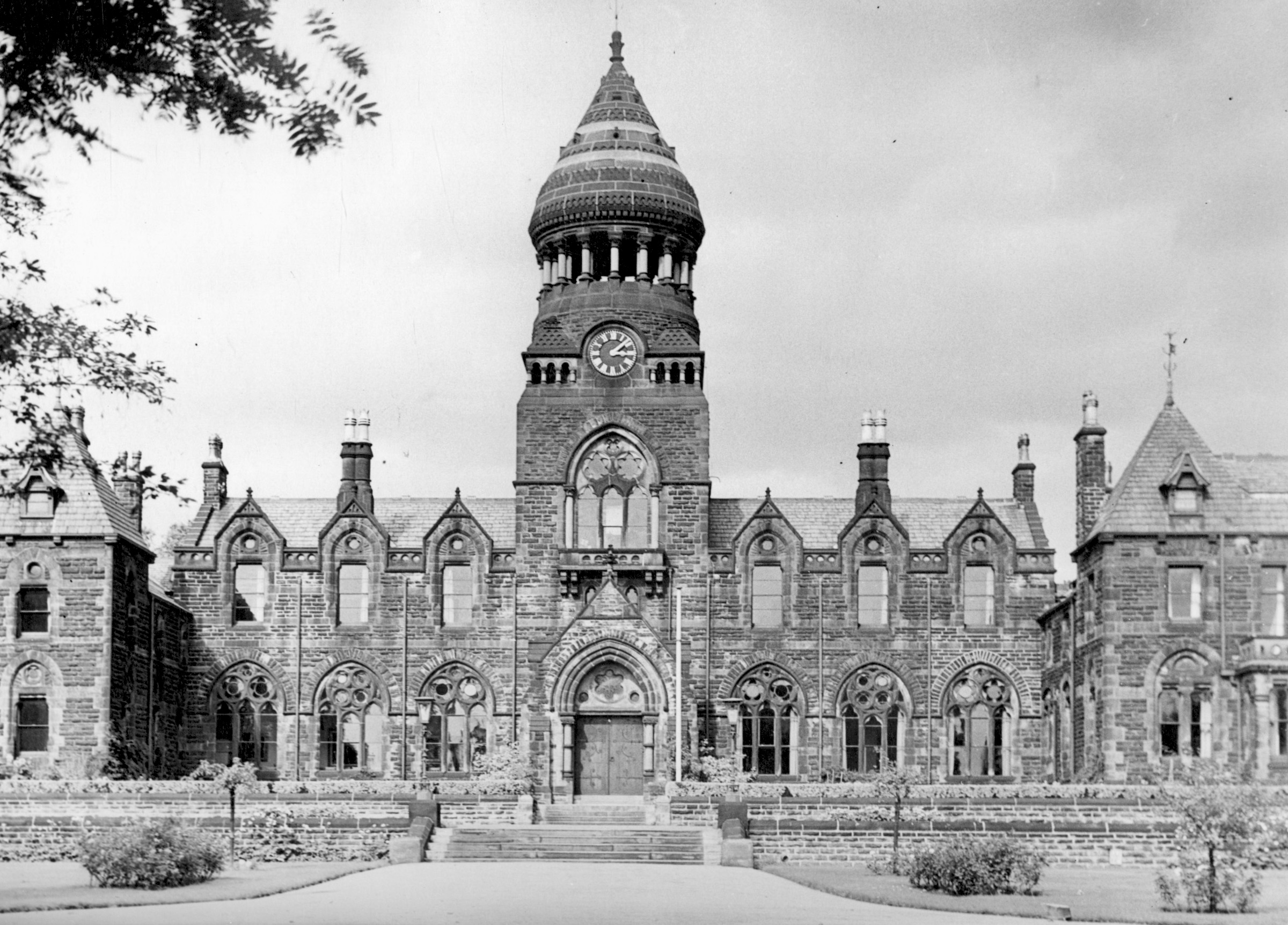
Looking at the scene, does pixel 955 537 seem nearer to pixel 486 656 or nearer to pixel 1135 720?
pixel 1135 720

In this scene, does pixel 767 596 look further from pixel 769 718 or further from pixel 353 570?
pixel 353 570

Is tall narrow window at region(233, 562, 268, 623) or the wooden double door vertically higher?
tall narrow window at region(233, 562, 268, 623)

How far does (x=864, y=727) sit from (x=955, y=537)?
624 cm

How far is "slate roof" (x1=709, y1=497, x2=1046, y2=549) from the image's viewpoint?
55406 millimetres

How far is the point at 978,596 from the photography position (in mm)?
54438

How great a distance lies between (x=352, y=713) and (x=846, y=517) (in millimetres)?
16139

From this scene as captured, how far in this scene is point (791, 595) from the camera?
53.9 metres

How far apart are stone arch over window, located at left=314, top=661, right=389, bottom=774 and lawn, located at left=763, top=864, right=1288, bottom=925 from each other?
19428 mm

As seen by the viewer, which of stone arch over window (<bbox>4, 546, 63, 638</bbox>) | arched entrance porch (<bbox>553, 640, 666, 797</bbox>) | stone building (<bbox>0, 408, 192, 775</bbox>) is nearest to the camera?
stone building (<bbox>0, 408, 192, 775</bbox>)

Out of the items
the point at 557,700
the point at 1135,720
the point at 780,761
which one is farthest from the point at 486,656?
the point at 1135,720

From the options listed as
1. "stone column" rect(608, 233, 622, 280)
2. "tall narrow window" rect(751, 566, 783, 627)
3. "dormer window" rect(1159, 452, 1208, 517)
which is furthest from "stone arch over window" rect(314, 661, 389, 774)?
"dormer window" rect(1159, 452, 1208, 517)

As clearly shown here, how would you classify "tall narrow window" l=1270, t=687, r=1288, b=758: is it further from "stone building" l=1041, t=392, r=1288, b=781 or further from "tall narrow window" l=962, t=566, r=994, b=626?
"tall narrow window" l=962, t=566, r=994, b=626

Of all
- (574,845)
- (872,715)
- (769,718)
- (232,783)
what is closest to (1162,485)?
(872,715)

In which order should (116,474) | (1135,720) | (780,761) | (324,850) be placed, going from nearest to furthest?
1. (116,474)
2. (324,850)
3. (1135,720)
4. (780,761)
